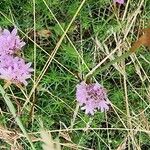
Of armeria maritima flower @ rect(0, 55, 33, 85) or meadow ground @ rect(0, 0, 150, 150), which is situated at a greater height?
armeria maritima flower @ rect(0, 55, 33, 85)

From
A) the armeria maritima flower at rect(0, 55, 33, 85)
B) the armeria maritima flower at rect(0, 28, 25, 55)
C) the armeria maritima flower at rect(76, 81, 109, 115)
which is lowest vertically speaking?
the armeria maritima flower at rect(76, 81, 109, 115)

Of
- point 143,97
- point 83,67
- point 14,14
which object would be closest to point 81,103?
point 83,67

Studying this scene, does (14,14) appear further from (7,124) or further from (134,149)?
(134,149)

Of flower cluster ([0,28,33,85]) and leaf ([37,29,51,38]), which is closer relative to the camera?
flower cluster ([0,28,33,85])

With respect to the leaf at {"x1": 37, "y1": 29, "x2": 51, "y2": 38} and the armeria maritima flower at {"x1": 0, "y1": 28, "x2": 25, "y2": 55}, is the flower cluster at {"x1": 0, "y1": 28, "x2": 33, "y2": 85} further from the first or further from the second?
the leaf at {"x1": 37, "y1": 29, "x2": 51, "y2": 38}

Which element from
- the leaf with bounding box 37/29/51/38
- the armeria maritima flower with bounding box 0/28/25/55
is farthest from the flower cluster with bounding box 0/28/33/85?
the leaf with bounding box 37/29/51/38

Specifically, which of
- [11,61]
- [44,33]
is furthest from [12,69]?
[44,33]
